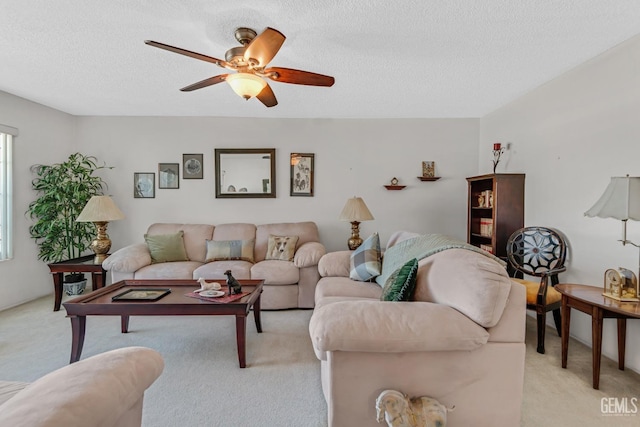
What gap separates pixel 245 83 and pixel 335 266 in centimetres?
178

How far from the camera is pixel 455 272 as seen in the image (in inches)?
58.4

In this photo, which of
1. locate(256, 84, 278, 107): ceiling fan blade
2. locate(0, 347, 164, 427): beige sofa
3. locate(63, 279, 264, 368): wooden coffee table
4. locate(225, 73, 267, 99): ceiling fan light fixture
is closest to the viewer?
locate(0, 347, 164, 427): beige sofa

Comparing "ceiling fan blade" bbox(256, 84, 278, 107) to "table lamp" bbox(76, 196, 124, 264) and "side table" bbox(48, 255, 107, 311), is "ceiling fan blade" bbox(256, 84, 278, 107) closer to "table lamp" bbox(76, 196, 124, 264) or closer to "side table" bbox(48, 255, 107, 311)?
"table lamp" bbox(76, 196, 124, 264)

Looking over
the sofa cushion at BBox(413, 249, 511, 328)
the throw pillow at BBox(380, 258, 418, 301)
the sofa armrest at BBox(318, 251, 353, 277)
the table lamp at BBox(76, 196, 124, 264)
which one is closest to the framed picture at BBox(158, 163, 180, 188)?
the table lamp at BBox(76, 196, 124, 264)

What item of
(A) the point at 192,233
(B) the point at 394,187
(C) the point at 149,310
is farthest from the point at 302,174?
(C) the point at 149,310

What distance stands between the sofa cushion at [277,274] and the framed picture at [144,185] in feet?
6.70

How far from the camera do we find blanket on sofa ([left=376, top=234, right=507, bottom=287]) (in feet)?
5.65

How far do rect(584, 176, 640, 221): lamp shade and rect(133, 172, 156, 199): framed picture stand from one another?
15.3 feet

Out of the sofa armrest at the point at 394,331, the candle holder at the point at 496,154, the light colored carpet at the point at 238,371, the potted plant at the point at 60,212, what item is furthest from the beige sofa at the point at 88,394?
the candle holder at the point at 496,154

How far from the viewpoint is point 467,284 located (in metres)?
1.39

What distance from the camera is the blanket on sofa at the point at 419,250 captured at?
1721 mm

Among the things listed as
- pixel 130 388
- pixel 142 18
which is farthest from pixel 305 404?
pixel 142 18

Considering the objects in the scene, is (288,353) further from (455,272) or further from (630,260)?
(630,260)

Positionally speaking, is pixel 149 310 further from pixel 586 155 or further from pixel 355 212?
pixel 586 155
